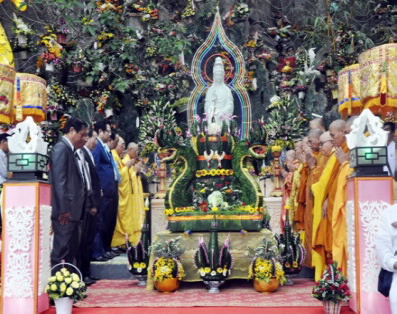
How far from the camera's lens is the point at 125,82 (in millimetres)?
13219

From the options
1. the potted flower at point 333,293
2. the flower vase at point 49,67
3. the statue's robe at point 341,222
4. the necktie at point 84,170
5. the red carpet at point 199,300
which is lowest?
the red carpet at point 199,300

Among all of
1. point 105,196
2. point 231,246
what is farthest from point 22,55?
point 231,246

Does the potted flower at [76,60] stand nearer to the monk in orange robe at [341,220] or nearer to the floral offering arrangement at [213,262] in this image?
the floral offering arrangement at [213,262]

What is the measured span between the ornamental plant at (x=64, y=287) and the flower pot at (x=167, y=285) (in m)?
1.39

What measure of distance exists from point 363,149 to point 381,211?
0.50 metres

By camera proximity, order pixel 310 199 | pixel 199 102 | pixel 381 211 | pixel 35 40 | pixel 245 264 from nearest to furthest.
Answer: pixel 381 211 → pixel 245 264 → pixel 310 199 → pixel 199 102 → pixel 35 40

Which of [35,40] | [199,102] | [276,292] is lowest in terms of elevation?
[276,292]

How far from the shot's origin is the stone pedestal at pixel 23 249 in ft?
18.3

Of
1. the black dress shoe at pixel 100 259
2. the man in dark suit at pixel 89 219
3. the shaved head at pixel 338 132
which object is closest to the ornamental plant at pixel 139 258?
the man in dark suit at pixel 89 219

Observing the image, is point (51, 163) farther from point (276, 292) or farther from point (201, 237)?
point (276, 292)

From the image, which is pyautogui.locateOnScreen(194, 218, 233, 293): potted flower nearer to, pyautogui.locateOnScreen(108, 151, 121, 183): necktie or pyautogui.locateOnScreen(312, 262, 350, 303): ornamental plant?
pyautogui.locateOnScreen(312, 262, 350, 303): ornamental plant


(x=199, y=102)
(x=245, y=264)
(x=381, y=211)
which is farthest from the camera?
(x=199, y=102)

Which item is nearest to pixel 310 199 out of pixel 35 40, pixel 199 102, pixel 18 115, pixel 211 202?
pixel 211 202

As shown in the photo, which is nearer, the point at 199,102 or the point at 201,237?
the point at 201,237
